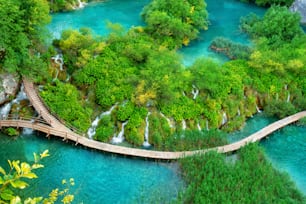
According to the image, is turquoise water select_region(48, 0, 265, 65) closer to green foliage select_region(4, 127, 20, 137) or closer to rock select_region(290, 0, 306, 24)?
rock select_region(290, 0, 306, 24)

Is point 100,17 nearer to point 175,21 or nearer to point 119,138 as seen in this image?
point 175,21

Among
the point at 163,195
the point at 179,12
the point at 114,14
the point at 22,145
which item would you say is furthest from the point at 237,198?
the point at 114,14

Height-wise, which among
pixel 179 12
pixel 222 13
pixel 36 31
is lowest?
pixel 222 13

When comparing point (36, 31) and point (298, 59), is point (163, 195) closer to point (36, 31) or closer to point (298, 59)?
point (36, 31)

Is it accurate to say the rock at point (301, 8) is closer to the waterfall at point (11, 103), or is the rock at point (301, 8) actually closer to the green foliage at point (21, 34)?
the green foliage at point (21, 34)

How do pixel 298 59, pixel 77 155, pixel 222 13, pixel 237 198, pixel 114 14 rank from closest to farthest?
pixel 237 198
pixel 77 155
pixel 298 59
pixel 114 14
pixel 222 13

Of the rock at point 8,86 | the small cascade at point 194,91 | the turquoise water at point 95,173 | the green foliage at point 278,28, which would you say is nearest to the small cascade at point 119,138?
the turquoise water at point 95,173

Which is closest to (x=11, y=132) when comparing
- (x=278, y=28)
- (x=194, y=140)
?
(x=194, y=140)

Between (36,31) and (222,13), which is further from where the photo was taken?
(222,13)
